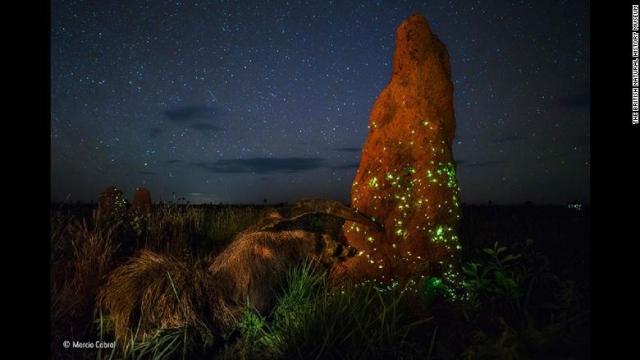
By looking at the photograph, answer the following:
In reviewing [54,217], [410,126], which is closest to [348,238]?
[410,126]

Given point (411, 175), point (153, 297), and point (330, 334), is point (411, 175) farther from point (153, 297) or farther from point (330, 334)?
point (153, 297)

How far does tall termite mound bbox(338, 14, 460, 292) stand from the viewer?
5.51m

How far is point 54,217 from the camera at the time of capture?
701 centimetres

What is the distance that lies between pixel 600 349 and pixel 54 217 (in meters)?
7.65

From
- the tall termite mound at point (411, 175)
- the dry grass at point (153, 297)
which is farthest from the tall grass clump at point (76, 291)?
the tall termite mound at point (411, 175)

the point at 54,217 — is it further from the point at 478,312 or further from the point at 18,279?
the point at 478,312

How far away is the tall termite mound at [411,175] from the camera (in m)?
5.51

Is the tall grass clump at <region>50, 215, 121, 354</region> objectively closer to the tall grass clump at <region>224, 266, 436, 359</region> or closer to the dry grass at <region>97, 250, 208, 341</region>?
the dry grass at <region>97, 250, 208, 341</region>

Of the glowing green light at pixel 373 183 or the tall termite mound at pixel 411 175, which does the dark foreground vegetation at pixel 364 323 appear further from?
the glowing green light at pixel 373 183

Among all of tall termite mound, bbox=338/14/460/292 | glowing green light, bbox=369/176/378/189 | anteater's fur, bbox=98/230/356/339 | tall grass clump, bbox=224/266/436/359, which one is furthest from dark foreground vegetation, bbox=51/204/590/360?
glowing green light, bbox=369/176/378/189

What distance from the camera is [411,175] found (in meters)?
5.70

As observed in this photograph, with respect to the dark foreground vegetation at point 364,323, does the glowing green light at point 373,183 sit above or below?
above

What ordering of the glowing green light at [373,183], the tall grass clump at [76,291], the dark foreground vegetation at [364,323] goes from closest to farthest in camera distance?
1. the dark foreground vegetation at [364,323]
2. the tall grass clump at [76,291]
3. the glowing green light at [373,183]

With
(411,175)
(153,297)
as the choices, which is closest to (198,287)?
(153,297)
